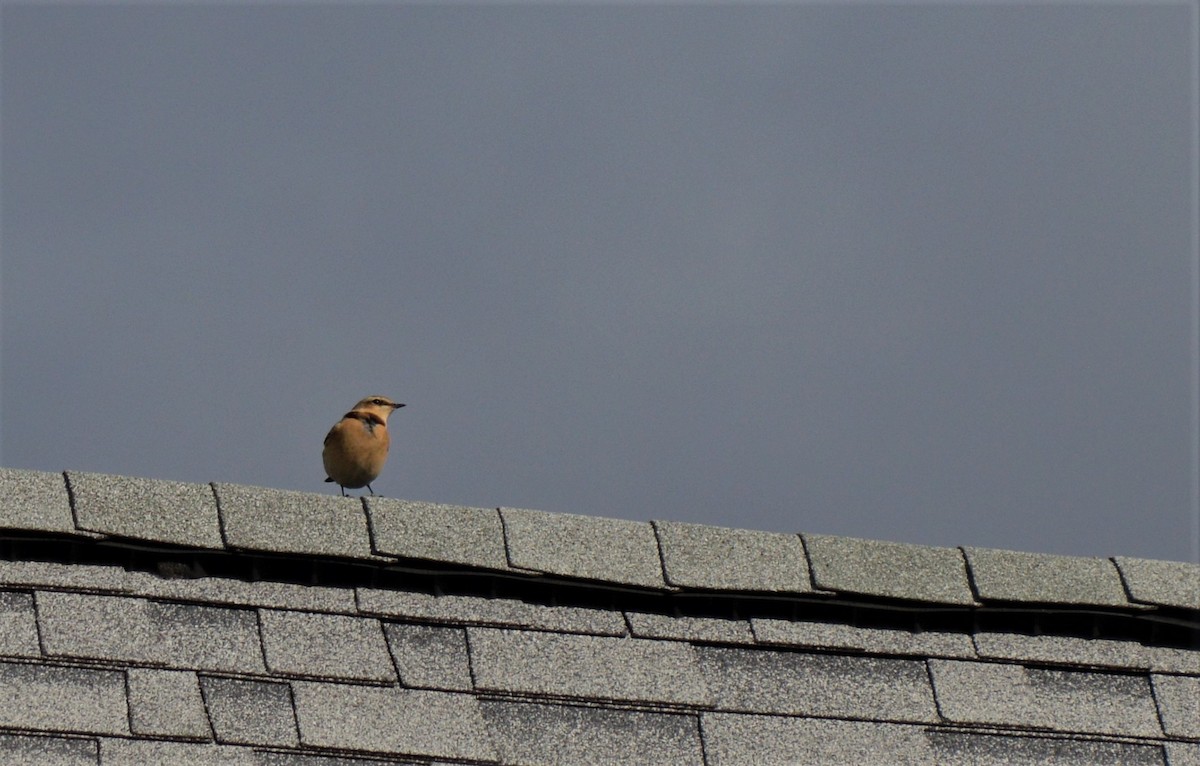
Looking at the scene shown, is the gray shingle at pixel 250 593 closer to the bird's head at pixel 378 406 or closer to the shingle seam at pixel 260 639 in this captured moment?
the shingle seam at pixel 260 639

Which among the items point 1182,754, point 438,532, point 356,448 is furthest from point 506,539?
point 356,448

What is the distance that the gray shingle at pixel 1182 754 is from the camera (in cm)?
447

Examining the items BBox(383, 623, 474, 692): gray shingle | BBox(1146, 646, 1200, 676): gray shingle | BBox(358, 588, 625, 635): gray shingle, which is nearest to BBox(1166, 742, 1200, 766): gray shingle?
BBox(1146, 646, 1200, 676): gray shingle

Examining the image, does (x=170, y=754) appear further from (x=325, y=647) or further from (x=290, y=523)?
(x=290, y=523)

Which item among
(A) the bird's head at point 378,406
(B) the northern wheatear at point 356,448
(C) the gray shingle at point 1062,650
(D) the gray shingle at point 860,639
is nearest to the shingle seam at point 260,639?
(D) the gray shingle at point 860,639

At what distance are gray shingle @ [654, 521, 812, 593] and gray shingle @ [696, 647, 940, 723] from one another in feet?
0.59

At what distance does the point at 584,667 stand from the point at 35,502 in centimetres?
136

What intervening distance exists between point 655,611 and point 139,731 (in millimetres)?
1347

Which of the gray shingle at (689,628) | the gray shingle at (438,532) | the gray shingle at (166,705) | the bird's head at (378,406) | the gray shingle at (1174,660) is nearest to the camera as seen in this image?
the gray shingle at (166,705)

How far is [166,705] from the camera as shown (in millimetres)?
3719

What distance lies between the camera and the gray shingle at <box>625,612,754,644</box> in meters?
4.28

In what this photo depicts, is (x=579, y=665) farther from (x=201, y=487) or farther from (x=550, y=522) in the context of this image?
(x=201, y=487)

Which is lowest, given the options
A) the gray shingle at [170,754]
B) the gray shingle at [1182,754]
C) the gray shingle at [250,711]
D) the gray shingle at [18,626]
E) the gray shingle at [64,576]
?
the gray shingle at [1182,754]

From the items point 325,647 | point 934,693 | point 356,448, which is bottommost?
point 934,693
